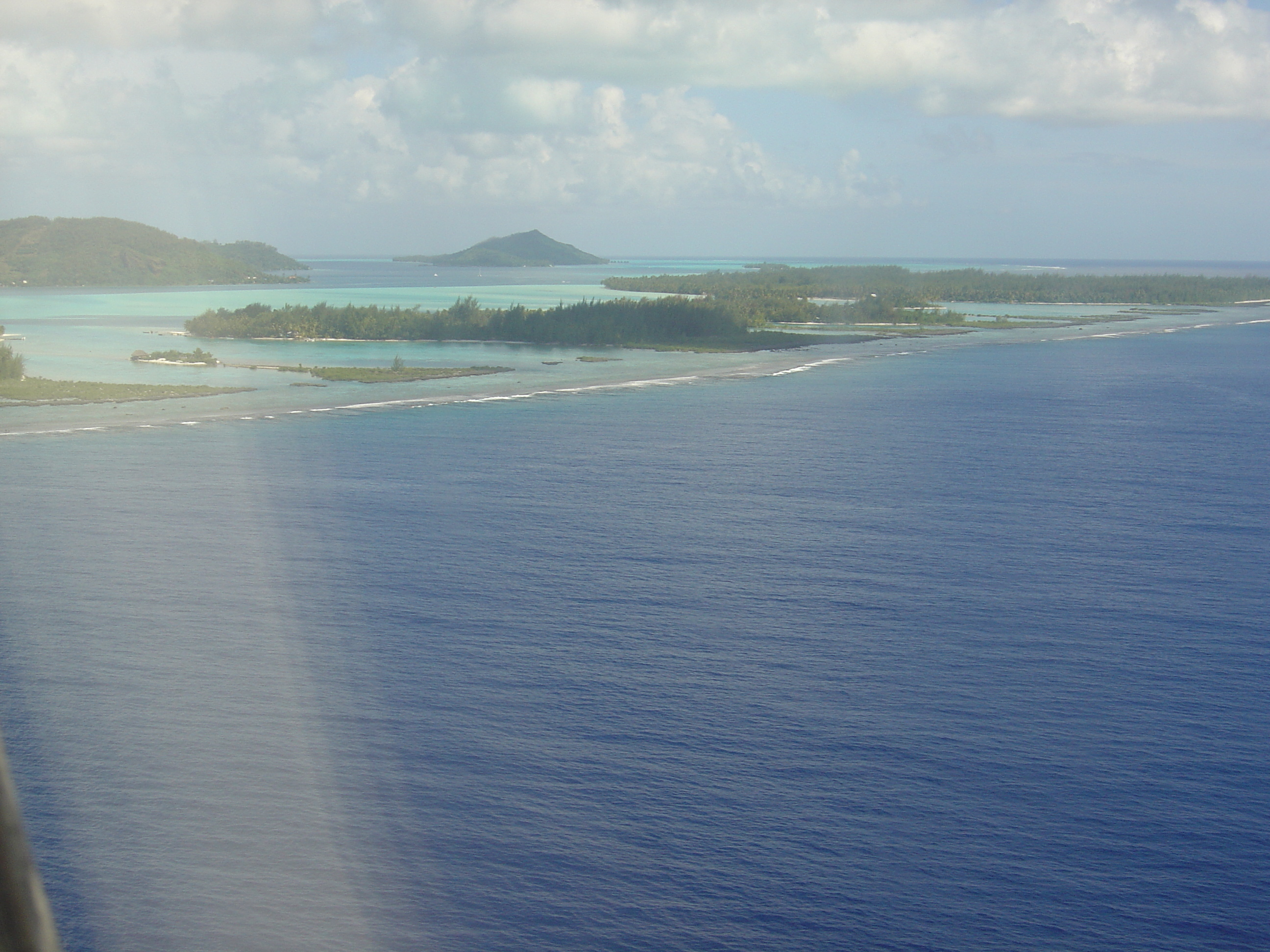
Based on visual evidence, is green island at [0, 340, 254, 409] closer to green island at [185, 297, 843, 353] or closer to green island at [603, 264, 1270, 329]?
green island at [185, 297, 843, 353]

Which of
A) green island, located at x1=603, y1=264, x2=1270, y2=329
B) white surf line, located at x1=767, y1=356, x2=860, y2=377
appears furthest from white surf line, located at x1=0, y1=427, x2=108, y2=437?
green island, located at x1=603, y1=264, x2=1270, y2=329

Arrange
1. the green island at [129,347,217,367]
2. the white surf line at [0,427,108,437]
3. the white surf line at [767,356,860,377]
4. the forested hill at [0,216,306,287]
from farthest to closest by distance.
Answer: the forested hill at [0,216,306,287]
the white surf line at [767,356,860,377]
the green island at [129,347,217,367]
the white surf line at [0,427,108,437]

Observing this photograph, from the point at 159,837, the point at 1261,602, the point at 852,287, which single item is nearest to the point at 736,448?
the point at 1261,602

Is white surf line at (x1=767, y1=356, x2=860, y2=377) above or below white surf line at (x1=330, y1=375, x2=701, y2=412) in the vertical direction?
below

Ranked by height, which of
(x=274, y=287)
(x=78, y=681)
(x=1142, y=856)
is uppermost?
(x=274, y=287)

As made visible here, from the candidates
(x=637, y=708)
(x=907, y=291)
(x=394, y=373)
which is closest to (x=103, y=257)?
(x=394, y=373)

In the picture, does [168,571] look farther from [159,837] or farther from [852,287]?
[852,287]

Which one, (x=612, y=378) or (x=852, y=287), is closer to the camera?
(x=612, y=378)
